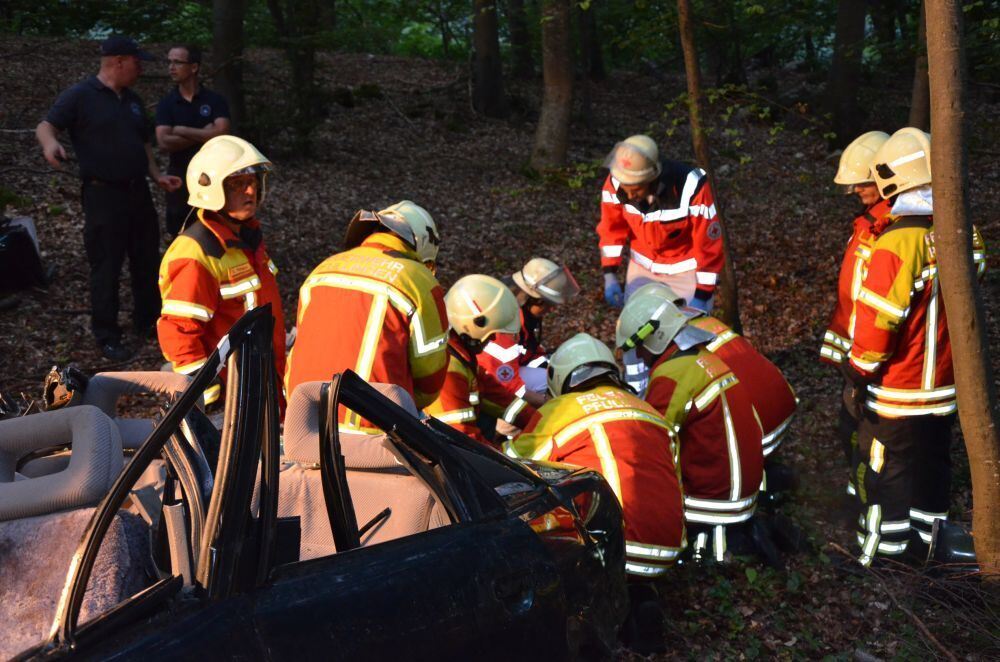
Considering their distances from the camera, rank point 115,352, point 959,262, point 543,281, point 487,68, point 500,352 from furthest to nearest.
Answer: point 487,68
point 115,352
point 543,281
point 500,352
point 959,262

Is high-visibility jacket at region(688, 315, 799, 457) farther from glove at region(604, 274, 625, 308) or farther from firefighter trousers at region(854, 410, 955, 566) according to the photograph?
glove at region(604, 274, 625, 308)

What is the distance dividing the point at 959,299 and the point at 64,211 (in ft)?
28.2

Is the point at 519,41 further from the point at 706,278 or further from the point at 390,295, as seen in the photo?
the point at 390,295

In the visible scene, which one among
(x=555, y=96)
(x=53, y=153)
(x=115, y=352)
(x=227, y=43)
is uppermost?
(x=227, y=43)

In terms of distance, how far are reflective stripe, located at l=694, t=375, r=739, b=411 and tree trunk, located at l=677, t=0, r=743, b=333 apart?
8.36ft

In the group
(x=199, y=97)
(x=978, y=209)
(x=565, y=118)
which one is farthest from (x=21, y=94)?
(x=978, y=209)

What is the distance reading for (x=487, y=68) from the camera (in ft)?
53.2

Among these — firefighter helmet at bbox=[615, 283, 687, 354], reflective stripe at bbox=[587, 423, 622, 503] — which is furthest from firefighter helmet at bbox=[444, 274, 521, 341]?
reflective stripe at bbox=[587, 423, 622, 503]

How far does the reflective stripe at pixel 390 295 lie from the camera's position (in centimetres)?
431

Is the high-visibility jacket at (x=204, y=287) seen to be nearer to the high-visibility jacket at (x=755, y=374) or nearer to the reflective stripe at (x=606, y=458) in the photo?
the reflective stripe at (x=606, y=458)

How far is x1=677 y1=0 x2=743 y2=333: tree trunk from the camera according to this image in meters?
7.83

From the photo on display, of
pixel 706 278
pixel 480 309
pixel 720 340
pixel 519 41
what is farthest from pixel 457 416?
pixel 519 41

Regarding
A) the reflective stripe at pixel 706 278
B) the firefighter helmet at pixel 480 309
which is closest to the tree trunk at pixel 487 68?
the reflective stripe at pixel 706 278

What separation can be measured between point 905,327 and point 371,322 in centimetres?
298
